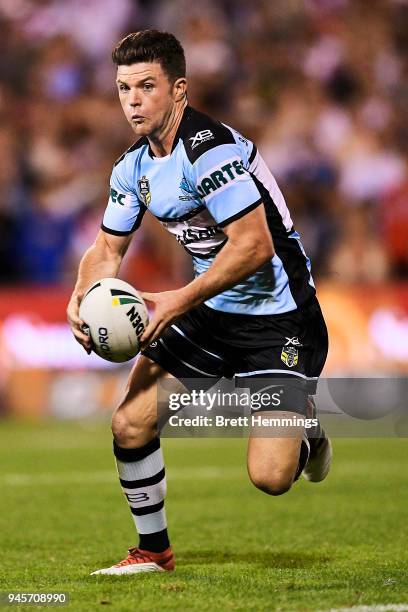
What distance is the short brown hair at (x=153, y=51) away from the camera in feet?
16.5

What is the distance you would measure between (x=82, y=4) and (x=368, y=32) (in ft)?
12.4

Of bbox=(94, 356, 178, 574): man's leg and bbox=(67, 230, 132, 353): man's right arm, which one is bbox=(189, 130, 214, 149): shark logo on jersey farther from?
bbox=(94, 356, 178, 574): man's leg

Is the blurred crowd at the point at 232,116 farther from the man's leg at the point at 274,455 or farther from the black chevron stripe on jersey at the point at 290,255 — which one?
the man's leg at the point at 274,455

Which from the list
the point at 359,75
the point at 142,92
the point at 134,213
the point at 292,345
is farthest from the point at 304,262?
the point at 359,75

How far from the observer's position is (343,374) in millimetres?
12781

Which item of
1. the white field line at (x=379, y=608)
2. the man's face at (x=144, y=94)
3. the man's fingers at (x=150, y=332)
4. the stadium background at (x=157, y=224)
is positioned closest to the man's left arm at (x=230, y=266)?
the man's fingers at (x=150, y=332)

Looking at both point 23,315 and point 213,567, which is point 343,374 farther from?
point 213,567

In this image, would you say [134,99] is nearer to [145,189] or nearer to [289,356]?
[145,189]

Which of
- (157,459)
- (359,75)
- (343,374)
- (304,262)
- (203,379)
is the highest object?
(359,75)

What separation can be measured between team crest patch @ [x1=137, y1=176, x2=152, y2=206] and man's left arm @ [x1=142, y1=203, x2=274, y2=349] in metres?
0.53

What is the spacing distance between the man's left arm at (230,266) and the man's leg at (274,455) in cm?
73

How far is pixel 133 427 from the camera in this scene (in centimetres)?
532

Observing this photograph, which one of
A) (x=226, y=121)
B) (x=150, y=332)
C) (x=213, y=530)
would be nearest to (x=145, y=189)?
(x=150, y=332)

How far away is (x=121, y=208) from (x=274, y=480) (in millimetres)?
1490
